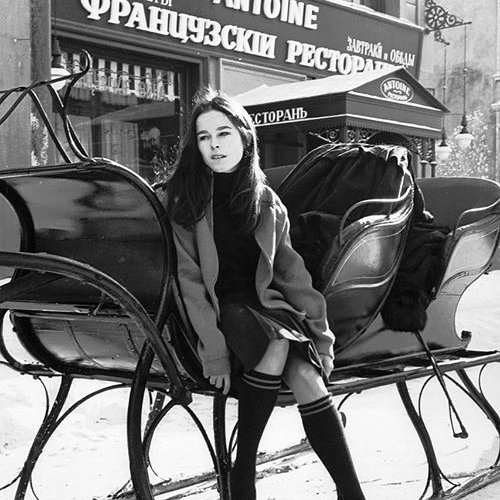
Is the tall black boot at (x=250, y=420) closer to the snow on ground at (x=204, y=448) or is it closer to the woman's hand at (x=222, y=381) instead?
the woman's hand at (x=222, y=381)

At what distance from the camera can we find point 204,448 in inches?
180

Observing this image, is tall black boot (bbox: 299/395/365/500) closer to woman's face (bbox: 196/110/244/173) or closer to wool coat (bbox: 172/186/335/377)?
wool coat (bbox: 172/186/335/377)

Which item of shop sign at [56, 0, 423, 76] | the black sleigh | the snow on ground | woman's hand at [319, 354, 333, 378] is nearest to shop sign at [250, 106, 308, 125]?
shop sign at [56, 0, 423, 76]

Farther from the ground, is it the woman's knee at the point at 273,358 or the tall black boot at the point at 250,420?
the woman's knee at the point at 273,358

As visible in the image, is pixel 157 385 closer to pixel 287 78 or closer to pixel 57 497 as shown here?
pixel 57 497

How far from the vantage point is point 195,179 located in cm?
274

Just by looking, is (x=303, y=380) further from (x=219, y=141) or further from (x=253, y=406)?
(x=219, y=141)

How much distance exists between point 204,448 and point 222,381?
2011 mm

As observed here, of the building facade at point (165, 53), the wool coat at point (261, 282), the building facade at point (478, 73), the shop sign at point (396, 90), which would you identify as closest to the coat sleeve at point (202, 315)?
the wool coat at point (261, 282)

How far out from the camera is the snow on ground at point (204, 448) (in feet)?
12.6

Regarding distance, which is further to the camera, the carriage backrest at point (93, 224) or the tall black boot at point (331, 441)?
the tall black boot at point (331, 441)

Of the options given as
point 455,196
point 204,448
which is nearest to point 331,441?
point 455,196

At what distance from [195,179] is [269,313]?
1.54 feet

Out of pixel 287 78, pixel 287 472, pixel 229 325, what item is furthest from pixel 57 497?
pixel 287 78
